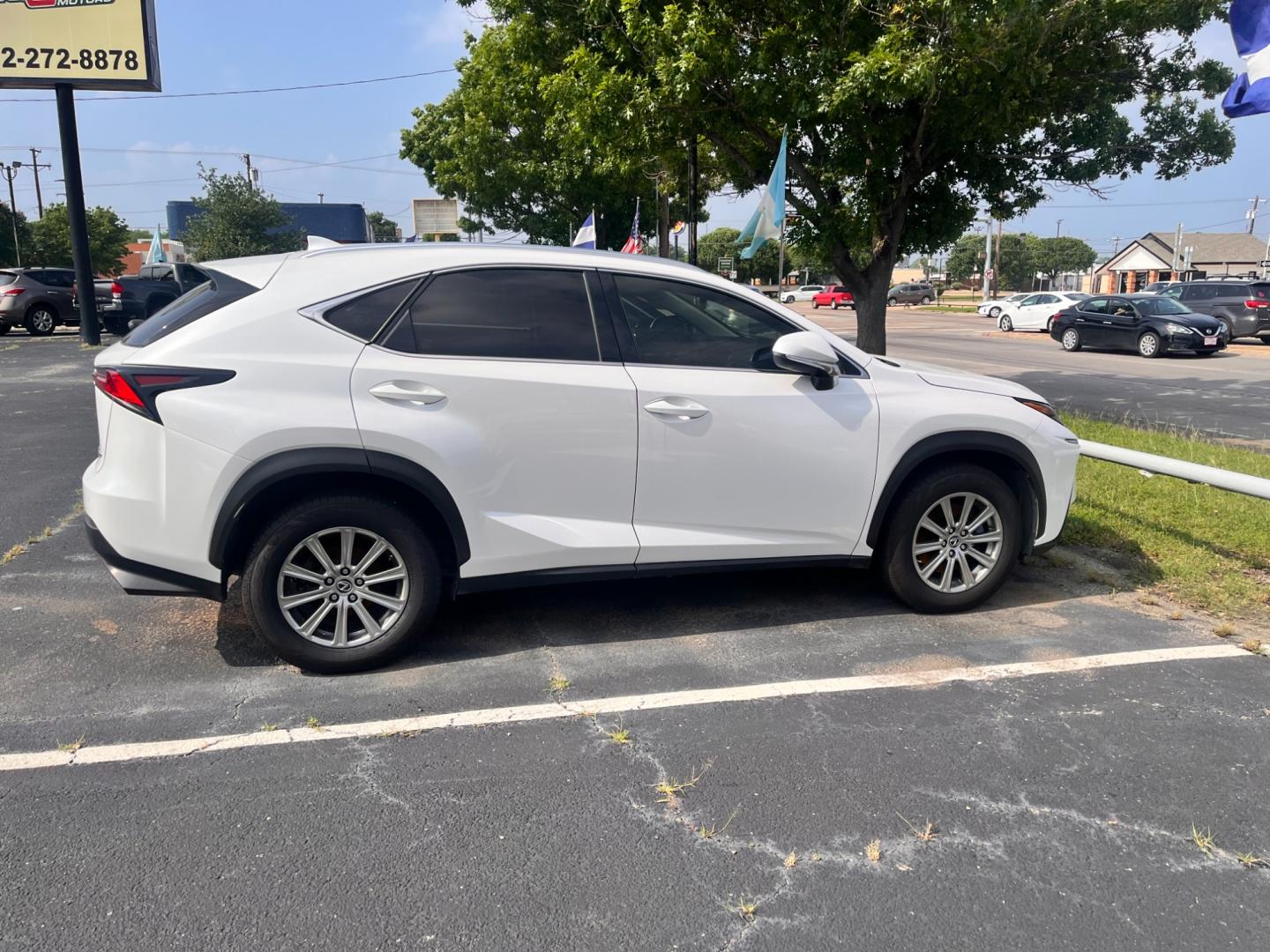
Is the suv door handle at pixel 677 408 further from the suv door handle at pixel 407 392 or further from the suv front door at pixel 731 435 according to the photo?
the suv door handle at pixel 407 392

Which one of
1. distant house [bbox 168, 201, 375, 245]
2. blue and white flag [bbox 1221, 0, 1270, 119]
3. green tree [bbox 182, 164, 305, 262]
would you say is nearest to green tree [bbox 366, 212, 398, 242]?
distant house [bbox 168, 201, 375, 245]

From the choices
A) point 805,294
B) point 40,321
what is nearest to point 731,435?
point 40,321

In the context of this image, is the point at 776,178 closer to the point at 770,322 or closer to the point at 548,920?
the point at 770,322

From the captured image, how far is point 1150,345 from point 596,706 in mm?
21531

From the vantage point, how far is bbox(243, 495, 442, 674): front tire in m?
3.72

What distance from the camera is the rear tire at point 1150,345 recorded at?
2078 centimetres

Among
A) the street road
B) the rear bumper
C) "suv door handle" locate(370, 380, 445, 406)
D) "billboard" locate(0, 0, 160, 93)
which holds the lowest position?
the street road

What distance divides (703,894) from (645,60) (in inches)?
344

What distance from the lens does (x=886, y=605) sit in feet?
15.8

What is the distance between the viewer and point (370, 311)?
152 inches

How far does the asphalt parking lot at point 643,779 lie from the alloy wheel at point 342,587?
0.24 meters

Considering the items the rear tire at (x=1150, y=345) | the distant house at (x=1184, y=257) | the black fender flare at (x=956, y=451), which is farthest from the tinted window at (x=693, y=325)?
the distant house at (x=1184, y=257)

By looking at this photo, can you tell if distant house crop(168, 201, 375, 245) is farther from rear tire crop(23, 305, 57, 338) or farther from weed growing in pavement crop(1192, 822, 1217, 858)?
weed growing in pavement crop(1192, 822, 1217, 858)

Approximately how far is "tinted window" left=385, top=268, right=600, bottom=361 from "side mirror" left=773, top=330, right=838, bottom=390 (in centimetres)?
86
